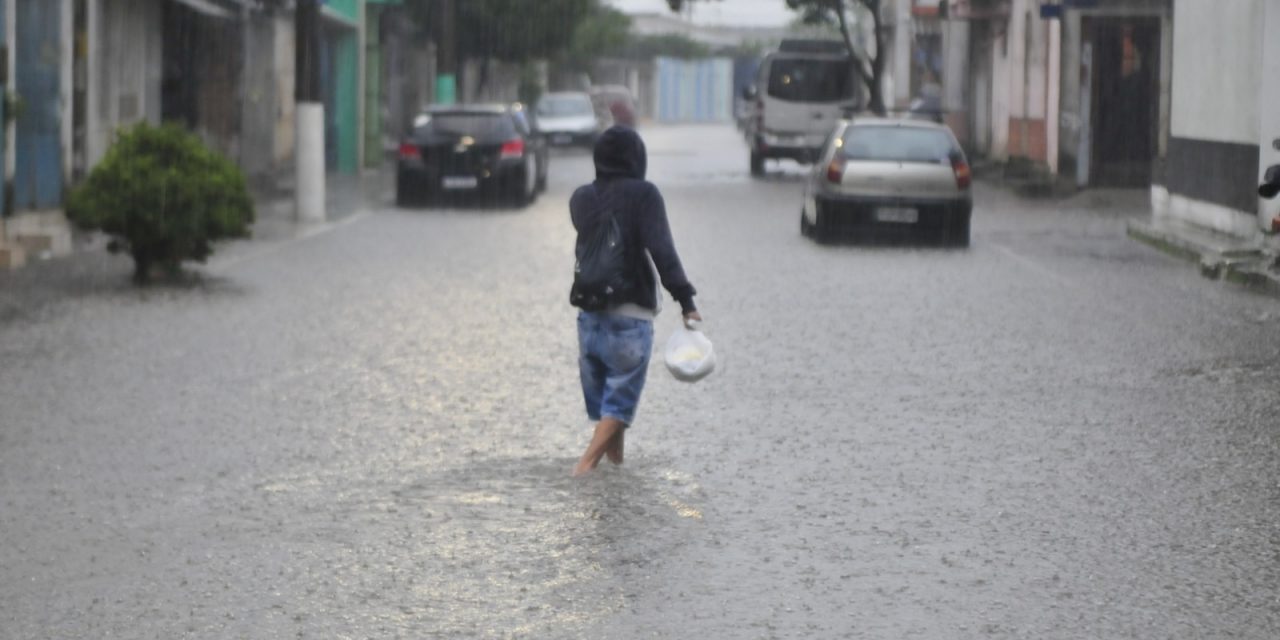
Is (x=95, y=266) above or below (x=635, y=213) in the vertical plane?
below

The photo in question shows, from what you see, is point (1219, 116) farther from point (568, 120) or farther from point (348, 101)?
point (568, 120)

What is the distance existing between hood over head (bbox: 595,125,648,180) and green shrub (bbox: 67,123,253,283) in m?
8.65

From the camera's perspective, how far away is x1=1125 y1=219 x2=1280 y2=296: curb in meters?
18.1

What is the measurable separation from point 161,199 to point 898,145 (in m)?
9.33

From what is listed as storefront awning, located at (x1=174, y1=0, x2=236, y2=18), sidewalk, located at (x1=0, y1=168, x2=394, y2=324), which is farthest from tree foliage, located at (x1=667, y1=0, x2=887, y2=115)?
sidewalk, located at (x1=0, y1=168, x2=394, y2=324)

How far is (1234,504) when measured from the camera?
849 cm

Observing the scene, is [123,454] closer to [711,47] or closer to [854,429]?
[854,429]

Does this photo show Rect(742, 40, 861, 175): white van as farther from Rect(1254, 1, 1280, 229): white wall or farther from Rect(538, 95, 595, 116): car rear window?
Rect(1254, 1, 1280, 229): white wall

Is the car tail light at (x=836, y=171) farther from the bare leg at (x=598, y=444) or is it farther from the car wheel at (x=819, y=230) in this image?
the bare leg at (x=598, y=444)

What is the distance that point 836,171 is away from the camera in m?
23.5

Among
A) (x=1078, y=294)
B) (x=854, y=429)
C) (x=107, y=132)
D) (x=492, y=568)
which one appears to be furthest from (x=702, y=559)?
(x=107, y=132)

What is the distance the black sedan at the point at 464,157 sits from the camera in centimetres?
2967

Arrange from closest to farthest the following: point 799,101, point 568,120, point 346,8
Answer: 1. point 346,8
2. point 799,101
3. point 568,120

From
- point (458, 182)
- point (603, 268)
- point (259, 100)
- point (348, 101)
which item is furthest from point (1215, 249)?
point (348, 101)
